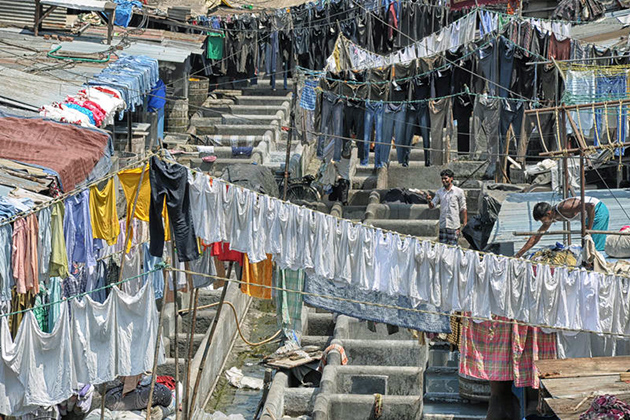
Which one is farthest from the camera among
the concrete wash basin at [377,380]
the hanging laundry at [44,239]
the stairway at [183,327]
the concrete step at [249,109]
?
the concrete step at [249,109]

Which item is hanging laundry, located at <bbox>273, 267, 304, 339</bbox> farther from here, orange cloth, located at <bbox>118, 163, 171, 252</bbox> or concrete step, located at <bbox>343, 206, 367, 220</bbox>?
concrete step, located at <bbox>343, 206, 367, 220</bbox>

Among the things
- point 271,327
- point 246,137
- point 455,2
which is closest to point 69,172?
point 271,327

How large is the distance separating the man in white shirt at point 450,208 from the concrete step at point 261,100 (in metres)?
14.2

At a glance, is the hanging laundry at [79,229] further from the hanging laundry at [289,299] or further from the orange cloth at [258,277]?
the hanging laundry at [289,299]

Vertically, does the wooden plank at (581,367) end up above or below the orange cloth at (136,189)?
below

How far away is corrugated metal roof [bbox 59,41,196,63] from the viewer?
2675 centimetres

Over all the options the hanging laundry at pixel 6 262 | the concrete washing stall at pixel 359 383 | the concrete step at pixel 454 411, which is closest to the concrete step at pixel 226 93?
the concrete washing stall at pixel 359 383

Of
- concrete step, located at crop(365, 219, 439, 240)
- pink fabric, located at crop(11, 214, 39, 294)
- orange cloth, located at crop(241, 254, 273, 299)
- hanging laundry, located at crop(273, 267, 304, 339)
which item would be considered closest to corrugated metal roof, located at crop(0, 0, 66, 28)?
concrete step, located at crop(365, 219, 439, 240)

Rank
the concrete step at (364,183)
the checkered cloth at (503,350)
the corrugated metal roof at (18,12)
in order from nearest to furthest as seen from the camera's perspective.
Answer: the checkered cloth at (503,350) → the corrugated metal roof at (18,12) → the concrete step at (364,183)

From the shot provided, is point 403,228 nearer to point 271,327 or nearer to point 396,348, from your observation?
point 271,327

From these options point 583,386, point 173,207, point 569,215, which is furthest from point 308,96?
point 583,386

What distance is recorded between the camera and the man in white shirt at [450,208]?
21.8 meters

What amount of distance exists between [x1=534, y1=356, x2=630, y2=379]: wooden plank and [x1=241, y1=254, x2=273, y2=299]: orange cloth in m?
3.91

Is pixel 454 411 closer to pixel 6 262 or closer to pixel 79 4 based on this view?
pixel 6 262
